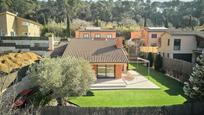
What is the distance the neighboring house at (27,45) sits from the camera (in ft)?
123

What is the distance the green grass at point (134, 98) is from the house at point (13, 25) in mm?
25237

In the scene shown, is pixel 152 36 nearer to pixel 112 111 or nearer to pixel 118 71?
pixel 118 71

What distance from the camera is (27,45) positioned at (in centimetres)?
3847

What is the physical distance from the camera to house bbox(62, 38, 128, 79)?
30062 mm

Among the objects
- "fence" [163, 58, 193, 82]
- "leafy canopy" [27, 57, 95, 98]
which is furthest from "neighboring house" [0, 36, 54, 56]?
"leafy canopy" [27, 57, 95, 98]

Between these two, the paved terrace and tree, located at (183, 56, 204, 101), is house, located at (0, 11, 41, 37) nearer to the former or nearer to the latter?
the paved terrace

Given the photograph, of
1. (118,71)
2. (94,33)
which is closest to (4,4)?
(94,33)

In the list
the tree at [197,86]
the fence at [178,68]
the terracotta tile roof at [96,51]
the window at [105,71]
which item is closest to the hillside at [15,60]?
the terracotta tile roof at [96,51]

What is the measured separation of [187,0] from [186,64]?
90.8 meters

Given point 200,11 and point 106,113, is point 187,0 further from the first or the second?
point 106,113

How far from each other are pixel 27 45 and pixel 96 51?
38.3 feet

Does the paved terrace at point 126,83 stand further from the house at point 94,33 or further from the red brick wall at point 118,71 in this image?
the house at point 94,33

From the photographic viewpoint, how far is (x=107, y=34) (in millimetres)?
56906

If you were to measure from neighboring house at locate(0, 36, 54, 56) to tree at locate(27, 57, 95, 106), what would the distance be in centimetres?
1788
